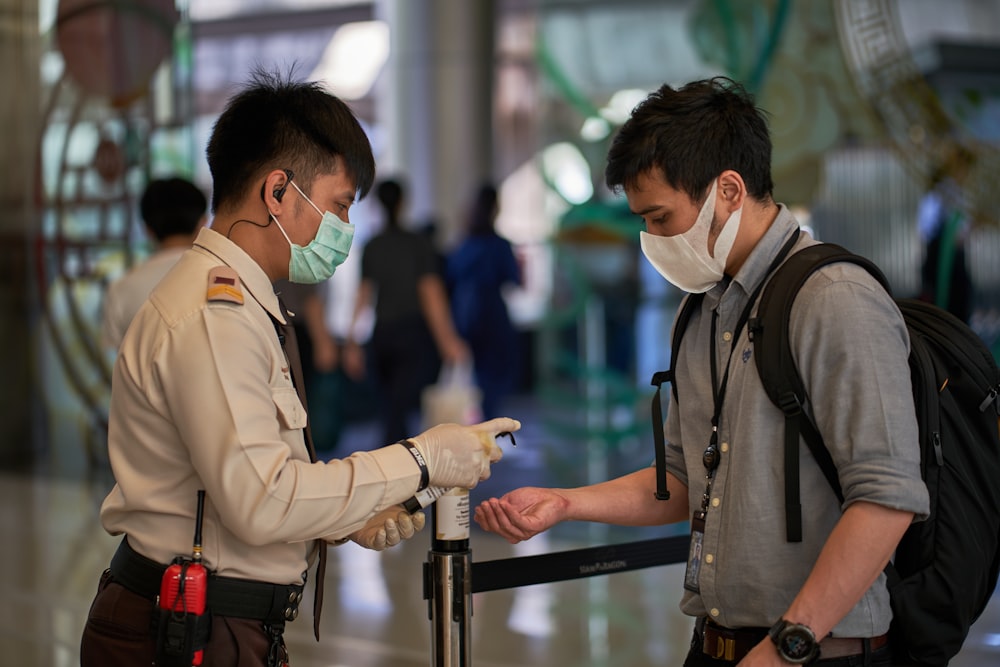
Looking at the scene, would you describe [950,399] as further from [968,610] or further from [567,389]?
[567,389]

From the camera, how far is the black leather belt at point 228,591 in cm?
171

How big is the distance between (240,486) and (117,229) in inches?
231

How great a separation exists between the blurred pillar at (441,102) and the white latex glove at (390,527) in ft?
26.5

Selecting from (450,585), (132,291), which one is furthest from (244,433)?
(132,291)

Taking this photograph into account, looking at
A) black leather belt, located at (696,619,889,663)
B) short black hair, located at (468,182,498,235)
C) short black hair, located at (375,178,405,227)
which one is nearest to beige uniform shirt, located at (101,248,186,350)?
short black hair, located at (375,178,405,227)

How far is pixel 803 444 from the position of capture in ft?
5.40

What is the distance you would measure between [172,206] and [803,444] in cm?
295

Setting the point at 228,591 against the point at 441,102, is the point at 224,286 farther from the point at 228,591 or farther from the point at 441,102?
the point at 441,102

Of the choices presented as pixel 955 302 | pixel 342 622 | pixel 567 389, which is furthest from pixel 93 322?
pixel 955 302

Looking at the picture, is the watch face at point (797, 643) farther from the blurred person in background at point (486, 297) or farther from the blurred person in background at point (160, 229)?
the blurred person in background at point (486, 297)

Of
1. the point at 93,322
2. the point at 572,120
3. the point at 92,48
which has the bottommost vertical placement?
the point at 93,322

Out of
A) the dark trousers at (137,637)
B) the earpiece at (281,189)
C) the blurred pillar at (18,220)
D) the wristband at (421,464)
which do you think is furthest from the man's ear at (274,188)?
the blurred pillar at (18,220)

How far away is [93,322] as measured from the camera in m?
7.06

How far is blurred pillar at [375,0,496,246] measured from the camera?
1000 cm
